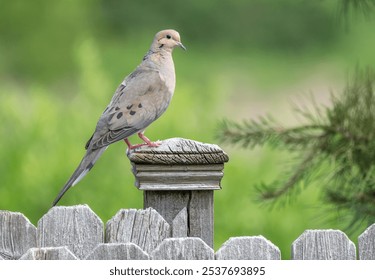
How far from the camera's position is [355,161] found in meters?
2.57

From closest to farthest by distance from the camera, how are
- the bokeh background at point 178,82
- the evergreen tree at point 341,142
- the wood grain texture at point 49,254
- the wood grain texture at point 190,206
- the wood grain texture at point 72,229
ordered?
the wood grain texture at point 49,254
the wood grain texture at point 72,229
the wood grain texture at point 190,206
the evergreen tree at point 341,142
the bokeh background at point 178,82

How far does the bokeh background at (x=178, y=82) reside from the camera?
171 inches

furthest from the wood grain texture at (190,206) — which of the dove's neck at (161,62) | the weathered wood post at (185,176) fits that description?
the dove's neck at (161,62)

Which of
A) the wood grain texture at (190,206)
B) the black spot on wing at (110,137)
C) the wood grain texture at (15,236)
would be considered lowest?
the wood grain texture at (15,236)

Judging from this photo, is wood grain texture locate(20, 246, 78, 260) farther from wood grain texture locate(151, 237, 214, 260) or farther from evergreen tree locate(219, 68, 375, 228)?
evergreen tree locate(219, 68, 375, 228)

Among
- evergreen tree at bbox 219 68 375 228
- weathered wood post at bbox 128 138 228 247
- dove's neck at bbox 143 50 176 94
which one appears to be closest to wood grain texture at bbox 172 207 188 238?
weathered wood post at bbox 128 138 228 247

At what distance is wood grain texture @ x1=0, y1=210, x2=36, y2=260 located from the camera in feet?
6.88

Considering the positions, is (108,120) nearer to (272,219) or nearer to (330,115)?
(330,115)

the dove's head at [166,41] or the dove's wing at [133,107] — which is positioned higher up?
the dove's head at [166,41]

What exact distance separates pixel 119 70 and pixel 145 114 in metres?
7.58

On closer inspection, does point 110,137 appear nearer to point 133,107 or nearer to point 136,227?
point 133,107

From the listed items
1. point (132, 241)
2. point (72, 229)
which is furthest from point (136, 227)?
point (72, 229)

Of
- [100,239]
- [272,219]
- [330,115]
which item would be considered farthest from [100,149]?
[272,219]

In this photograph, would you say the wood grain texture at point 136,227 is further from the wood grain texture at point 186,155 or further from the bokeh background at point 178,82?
the bokeh background at point 178,82
